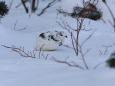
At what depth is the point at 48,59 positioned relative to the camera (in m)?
3.41

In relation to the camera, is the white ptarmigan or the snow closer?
the snow

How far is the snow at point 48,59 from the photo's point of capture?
69.1 inches

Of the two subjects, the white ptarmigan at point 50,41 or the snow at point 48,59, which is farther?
the white ptarmigan at point 50,41

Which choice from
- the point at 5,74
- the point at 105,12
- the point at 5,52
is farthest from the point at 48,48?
the point at 105,12

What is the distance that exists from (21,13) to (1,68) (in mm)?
5641

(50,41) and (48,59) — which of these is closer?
(48,59)

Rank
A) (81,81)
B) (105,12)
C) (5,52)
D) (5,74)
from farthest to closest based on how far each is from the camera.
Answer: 1. (105,12)
2. (5,52)
3. (5,74)
4. (81,81)

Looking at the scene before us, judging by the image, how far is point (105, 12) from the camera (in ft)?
24.8

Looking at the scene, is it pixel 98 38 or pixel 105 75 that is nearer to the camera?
pixel 105 75

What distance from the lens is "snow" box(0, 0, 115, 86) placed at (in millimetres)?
1755

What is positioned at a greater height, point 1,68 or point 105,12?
point 105,12

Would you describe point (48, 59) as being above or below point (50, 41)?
below

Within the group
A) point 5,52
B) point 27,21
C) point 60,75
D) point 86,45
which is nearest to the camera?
point 60,75

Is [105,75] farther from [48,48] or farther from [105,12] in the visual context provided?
[105,12]
